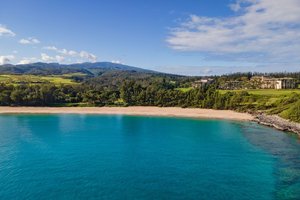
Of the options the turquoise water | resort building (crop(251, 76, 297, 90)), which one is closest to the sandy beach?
the turquoise water

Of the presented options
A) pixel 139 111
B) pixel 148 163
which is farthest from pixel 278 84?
pixel 148 163

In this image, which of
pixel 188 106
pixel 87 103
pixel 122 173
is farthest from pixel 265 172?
pixel 87 103

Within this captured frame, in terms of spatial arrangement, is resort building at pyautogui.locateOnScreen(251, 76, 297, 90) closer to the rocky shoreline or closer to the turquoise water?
the rocky shoreline

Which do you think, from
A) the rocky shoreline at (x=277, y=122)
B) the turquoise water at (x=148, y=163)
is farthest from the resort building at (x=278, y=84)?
the turquoise water at (x=148, y=163)

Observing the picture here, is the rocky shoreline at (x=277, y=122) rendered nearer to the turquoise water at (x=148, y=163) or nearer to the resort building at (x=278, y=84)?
the turquoise water at (x=148, y=163)

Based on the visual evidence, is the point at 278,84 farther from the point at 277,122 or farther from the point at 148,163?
the point at 148,163
